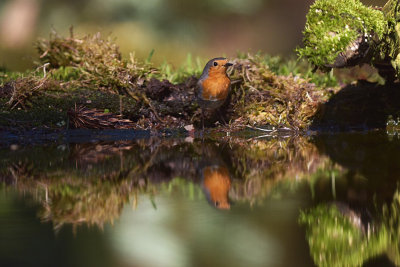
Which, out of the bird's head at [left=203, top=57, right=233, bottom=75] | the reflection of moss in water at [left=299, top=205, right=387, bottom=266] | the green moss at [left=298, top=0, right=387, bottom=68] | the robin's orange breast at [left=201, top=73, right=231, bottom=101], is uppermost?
the green moss at [left=298, top=0, right=387, bottom=68]

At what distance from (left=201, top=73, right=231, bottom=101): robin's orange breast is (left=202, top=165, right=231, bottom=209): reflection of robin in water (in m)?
1.90

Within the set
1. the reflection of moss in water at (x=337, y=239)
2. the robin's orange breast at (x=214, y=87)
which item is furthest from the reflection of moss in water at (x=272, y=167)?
the robin's orange breast at (x=214, y=87)

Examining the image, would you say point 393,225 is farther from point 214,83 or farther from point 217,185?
point 214,83

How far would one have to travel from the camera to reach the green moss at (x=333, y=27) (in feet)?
16.9

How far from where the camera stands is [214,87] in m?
5.90

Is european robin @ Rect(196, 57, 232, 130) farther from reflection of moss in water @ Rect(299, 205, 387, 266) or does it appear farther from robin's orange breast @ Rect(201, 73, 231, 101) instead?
reflection of moss in water @ Rect(299, 205, 387, 266)

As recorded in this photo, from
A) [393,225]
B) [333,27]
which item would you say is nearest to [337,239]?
[393,225]

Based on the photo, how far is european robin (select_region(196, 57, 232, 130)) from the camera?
5.91 metres

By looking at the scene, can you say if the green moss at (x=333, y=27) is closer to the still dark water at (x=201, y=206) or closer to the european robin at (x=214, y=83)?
the still dark water at (x=201, y=206)

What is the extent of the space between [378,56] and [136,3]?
549 cm

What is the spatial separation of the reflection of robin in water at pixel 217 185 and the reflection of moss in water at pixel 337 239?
46 centimetres

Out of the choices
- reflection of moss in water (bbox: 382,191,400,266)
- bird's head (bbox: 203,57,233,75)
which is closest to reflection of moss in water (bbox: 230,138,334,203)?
reflection of moss in water (bbox: 382,191,400,266)

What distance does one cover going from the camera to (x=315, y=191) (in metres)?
3.31

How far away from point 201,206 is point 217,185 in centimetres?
48
